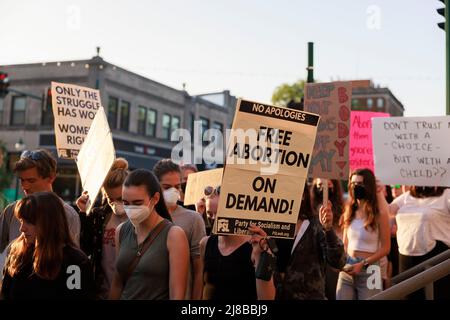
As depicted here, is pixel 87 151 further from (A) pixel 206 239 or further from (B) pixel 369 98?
(B) pixel 369 98

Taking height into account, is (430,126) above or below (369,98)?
below

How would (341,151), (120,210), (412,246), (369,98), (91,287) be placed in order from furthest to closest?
(369,98)
(412,246)
(341,151)
(120,210)
(91,287)

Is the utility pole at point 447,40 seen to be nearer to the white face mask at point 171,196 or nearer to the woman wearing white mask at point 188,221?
the woman wearing white mask at point 188,221

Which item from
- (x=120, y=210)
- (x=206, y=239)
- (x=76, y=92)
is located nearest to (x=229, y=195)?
(x=206, y=239)

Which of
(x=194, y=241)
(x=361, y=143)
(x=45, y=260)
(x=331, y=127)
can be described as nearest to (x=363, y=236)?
(x=331, y=127)

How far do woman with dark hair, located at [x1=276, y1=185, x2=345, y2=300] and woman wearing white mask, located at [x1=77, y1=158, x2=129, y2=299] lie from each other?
128 centimetres

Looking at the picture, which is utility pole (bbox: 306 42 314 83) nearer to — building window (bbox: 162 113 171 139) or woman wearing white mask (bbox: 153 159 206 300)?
woman wearing white mask (bbox: 153 159 206 300)

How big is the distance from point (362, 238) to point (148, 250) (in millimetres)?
2628

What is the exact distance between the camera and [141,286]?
3.43 meters

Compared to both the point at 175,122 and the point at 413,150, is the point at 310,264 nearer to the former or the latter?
the point at 413,150

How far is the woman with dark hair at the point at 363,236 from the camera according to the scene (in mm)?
5262

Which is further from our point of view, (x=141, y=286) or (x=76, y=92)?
(x=76, y=92)

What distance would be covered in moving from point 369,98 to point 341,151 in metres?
75.3

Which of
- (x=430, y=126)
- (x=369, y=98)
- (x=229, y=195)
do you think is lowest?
(x=229, y=195)
